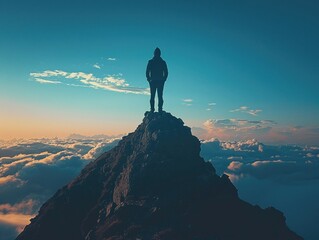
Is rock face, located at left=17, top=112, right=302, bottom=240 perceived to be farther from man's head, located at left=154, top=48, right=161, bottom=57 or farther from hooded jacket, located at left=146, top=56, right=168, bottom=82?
man's head, located at left=154, top=48, right=161, bottom=57

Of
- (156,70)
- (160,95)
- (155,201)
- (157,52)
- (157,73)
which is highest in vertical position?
(157,52)

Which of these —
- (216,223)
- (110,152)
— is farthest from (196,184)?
(110,152)

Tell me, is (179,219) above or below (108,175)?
below

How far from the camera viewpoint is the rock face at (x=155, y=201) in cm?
3108

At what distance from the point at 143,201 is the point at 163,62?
70.4 ft

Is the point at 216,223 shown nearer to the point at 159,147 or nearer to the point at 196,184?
the point at 196,184

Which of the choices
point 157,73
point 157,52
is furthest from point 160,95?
point 157,52

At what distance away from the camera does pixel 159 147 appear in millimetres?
39469

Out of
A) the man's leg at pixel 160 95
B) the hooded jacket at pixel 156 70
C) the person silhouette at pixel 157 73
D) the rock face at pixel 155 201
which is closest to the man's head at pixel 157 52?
the person silhouette at pixel 157 73

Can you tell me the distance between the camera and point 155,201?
3316cm

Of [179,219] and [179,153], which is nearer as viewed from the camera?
[179,219]

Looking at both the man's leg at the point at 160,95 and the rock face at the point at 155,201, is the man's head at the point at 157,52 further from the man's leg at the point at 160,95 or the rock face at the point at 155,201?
the rock face at the point at 155,201

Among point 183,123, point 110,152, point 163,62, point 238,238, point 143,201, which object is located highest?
point 163,62

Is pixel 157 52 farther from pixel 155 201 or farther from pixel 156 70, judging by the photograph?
pixel 155 201
